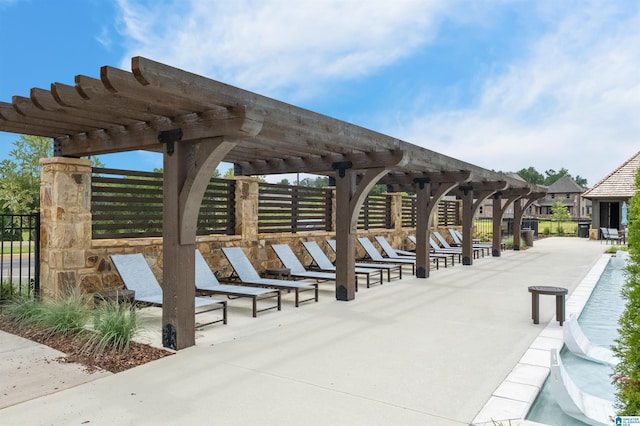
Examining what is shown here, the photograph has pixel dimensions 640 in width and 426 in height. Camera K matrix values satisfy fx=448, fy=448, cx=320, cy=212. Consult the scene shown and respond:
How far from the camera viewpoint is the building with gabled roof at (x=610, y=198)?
24.5 metres

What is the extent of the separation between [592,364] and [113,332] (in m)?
4.98

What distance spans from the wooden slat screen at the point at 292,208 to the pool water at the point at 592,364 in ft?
19.9

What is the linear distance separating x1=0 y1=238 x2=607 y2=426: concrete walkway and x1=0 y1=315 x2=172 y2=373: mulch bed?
0.67 ft

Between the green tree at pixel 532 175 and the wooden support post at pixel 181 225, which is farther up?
the green tree at pixel 532 175

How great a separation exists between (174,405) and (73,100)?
9.32 feet

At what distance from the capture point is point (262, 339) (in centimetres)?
512

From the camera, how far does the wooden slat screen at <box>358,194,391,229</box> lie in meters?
13.6

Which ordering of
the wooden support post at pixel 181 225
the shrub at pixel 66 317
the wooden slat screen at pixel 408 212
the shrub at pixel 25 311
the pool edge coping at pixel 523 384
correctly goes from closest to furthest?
the pool edge coping at pixel 523 384 → the wooden support post at pixel 181 225 → the shrub at pixel 66 317 → the shrub at pixel 25 311 → the wooden slat screen at pixel 408 212

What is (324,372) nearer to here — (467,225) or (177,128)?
(177,128)

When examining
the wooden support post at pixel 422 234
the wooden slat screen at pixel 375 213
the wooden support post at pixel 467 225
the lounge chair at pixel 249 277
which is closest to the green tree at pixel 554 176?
the wooden slat screen at pixel 375 213

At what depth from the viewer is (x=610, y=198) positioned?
24297 millimetres

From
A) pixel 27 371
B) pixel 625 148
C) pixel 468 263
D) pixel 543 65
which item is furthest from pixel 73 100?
→ pixel 625 148

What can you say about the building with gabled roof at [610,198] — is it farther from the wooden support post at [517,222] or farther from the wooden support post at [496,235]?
the wooden support post at [496,235]

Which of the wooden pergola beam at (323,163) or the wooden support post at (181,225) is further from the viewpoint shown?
the wooden pergola beam at (323,163)
